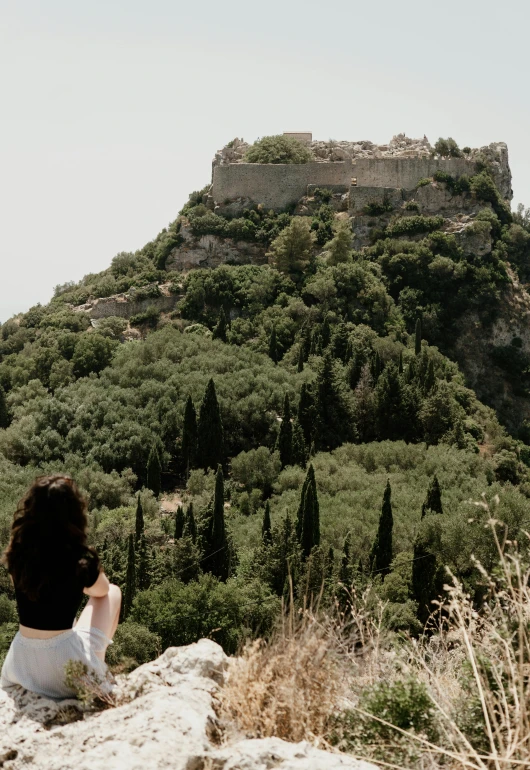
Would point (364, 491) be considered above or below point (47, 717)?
below

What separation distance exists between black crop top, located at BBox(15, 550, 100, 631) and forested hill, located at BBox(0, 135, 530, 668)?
28.5 ft

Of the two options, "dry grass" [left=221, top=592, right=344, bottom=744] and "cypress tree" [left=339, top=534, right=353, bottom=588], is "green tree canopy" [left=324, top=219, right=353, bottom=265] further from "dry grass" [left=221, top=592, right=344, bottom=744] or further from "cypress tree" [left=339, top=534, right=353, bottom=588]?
"dry grass" [left=221, top=592, right=344, bottom=744]

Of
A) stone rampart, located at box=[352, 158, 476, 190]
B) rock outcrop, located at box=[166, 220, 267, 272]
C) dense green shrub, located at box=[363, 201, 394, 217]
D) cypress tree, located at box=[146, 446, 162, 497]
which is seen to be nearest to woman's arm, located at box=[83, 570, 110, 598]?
cypress tree, located at box=[146, 446, 162, 497]

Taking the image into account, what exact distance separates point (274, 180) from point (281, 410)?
2745 centimetres

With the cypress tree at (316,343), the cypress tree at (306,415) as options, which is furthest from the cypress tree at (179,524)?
the cypress tree at (316,343)

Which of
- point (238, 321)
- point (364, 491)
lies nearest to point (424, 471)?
point (364, 491)

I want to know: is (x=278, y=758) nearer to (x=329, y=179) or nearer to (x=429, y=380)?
(x=429, y=380)

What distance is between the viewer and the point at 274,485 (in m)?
34.0

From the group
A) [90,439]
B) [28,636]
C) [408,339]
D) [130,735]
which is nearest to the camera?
[130,735]

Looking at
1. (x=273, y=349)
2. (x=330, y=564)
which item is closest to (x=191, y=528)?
(x=330, y=564)

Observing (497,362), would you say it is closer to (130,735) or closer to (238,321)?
(238,321)

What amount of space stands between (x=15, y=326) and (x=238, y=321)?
52.8ft

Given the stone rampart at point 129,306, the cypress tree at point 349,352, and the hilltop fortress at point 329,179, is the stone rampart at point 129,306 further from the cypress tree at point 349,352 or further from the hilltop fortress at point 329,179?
the cypress tree at point 349,352

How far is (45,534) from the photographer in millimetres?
4789
